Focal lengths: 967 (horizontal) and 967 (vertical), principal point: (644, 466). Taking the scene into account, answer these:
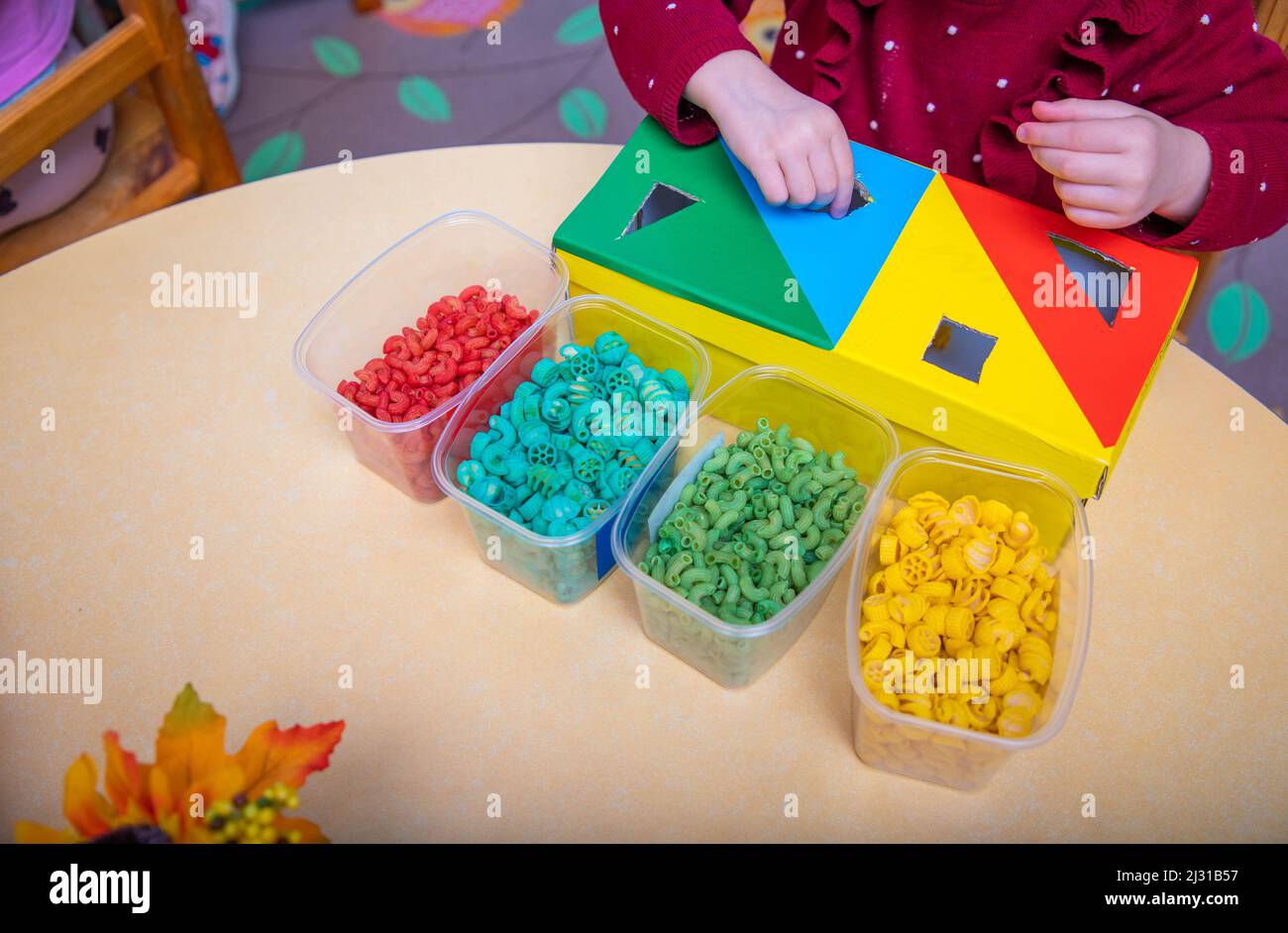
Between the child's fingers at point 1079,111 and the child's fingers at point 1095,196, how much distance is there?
5cm

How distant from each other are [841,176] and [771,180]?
0.20ft

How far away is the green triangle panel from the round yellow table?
0.75 ft

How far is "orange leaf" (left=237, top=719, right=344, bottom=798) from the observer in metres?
0.50

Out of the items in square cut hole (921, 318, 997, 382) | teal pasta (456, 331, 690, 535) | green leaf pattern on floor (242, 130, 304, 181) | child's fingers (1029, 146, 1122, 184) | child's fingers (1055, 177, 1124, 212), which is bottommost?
green leaf pattern on floor (242, 130, 304, 181)

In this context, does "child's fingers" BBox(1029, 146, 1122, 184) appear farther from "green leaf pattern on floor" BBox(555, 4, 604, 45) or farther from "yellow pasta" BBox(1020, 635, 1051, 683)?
"green leaf pattern on floor" BBox(555, 4, 604, 45)

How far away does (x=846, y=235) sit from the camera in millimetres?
776

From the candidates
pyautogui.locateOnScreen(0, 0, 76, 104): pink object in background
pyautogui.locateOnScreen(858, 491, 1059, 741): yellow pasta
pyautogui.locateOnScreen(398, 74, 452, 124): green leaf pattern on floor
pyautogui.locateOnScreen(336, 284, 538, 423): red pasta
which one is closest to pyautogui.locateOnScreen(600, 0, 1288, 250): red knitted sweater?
pyautogui.locateOnScreen(336, 284, 538, 423): red pasta

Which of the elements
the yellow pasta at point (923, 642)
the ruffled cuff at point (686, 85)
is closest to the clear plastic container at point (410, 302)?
the ruffled cuff at point (686, 85)

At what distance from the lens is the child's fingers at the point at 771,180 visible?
0.77 m

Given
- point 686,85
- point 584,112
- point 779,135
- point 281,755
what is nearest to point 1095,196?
point 779,135
